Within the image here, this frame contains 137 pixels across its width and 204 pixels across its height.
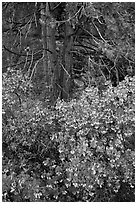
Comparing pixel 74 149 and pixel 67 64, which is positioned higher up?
pixel 67 64

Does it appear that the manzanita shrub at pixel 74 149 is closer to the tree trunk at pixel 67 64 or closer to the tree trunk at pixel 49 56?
the tree trunk at pixel 49 56

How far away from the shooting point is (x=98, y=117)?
3.77 metres

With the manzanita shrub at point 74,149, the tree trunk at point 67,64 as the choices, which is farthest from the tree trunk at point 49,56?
the manzanita shrub at point 74,149

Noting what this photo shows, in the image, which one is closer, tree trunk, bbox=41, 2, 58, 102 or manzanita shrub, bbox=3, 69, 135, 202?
manzanita shrub, bbox=3, 69, 135, 202

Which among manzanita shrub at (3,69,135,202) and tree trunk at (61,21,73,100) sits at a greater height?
tree trunk at (61,21,73,100)

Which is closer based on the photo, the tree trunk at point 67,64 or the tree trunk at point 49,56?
the tree trunk at point 49,56

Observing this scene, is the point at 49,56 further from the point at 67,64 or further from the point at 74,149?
the point at 74,149

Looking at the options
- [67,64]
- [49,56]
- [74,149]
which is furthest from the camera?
[67,64]

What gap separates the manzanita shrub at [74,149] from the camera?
11.7ft

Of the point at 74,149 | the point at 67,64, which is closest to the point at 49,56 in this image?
the point at 67,64

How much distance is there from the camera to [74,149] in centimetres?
362

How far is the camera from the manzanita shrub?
357cm

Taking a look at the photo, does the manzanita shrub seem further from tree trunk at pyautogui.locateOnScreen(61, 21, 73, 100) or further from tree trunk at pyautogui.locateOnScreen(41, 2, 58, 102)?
tree trunk at pyautogui.locateOnScreen(61, 21, 73, 100)

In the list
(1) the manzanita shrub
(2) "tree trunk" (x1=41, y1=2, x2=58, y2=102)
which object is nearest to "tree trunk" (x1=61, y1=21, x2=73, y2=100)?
(2) "tree trunk" (x1=41, y1=2, x2=58, y2=102)
